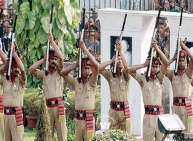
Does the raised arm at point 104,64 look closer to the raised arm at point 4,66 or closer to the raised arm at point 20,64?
the raised arm at point 20,64

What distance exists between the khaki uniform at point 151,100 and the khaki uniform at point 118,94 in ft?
1.28

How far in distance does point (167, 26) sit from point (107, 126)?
14.6 ft

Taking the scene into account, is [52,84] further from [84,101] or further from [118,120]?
[118,120]

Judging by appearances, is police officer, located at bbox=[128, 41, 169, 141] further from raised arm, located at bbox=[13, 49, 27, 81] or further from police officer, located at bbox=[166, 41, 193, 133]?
raised arm, located at bbox=[13, 49, 27, 81]

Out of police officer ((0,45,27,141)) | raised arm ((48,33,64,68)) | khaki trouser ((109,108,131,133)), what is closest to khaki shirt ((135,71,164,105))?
khaki trouser ((109,108,131,133))

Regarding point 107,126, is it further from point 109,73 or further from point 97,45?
point 97,45

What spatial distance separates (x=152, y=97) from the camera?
2302 centimetres

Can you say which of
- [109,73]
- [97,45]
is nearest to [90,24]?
[97,45]

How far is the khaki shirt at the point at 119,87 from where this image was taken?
23.3m

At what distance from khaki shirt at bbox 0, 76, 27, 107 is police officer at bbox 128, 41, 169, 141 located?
7.47 feet

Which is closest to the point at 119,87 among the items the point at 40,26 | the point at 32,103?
the point at 32,103

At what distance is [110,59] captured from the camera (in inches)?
982

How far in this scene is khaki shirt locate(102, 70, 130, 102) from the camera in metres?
23.3

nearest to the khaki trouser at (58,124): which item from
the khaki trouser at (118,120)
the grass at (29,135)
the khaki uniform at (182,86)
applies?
the khaki trouser at (118,120)
